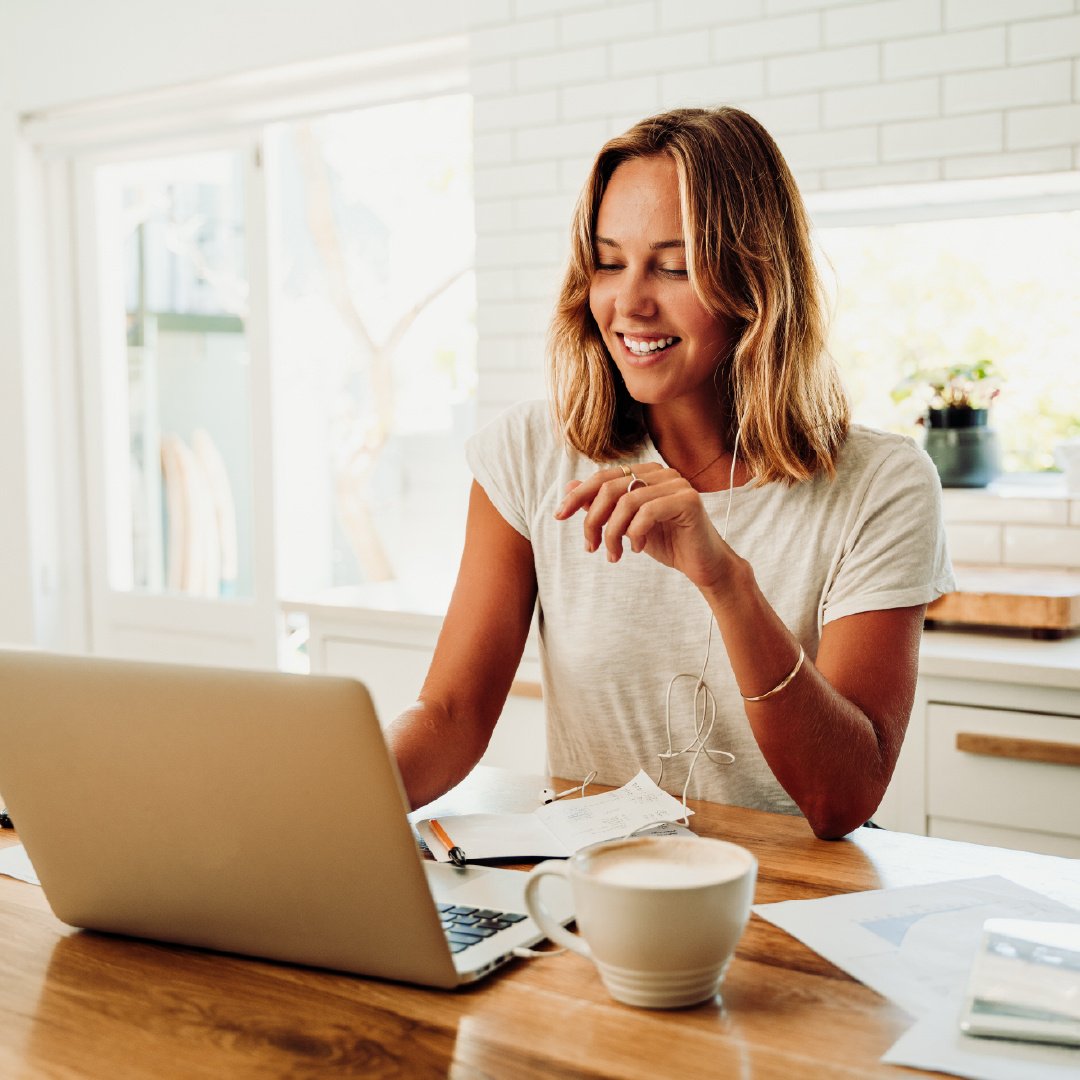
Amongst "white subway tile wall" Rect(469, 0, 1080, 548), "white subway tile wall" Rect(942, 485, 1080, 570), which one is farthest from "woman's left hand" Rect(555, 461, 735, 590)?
"white subway tile wall" Rect(942, 485, 1080, 570)

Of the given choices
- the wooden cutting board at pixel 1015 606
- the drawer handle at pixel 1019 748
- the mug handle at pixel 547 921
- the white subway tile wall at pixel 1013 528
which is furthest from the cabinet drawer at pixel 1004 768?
the mug handle at pixel 547 921

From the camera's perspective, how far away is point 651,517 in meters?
1.20

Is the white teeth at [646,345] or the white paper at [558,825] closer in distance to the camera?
the white paper at [558,825]

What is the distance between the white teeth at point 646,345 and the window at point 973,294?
142cm

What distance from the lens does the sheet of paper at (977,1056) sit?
2.54ft

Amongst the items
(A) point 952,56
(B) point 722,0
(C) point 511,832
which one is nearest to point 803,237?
(C) point 511,832

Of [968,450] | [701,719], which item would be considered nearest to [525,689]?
[968,450]

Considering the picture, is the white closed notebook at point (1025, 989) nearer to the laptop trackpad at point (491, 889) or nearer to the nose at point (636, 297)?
the laptop trackpad at point (491, 889)

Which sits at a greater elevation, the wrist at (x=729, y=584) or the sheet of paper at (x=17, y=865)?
the wrist at (x=729, y=584)

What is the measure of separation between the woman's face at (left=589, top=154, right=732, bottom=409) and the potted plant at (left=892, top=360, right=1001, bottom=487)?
1446mm

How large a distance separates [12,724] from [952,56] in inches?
95.1

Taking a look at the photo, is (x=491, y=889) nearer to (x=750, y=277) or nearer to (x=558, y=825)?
(x=558, y=825)

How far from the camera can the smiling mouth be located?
5.27 ft

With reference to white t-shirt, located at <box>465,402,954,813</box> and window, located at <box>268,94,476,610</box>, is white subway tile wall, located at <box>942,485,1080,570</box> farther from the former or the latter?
window, located at <box>268,94,476,610</box>
